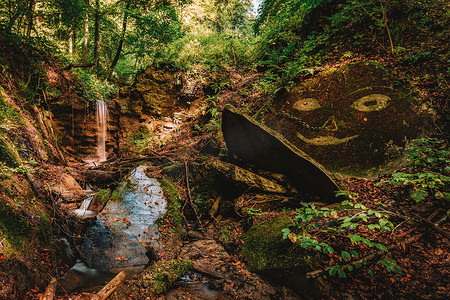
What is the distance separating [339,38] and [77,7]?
30.9ft

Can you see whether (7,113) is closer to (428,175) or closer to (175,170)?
(175,170)

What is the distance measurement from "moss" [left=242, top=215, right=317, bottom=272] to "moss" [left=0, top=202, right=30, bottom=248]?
10.9 ft

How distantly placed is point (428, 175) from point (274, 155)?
8.29 feet

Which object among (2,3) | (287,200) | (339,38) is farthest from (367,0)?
(2,3)

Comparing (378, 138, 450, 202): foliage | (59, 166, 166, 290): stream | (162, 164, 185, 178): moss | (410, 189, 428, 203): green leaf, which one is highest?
(378, 138, 450, 202): foliage

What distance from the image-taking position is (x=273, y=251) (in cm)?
306

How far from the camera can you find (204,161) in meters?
5.79

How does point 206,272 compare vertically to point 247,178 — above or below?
below

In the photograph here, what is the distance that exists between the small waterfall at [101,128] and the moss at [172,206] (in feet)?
18.6

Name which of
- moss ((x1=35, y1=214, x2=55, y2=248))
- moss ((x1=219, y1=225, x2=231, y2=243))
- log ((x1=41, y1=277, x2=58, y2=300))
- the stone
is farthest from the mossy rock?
the stone

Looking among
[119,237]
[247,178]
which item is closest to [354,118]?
[247,178]

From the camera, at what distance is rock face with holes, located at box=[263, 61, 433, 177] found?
471 cm

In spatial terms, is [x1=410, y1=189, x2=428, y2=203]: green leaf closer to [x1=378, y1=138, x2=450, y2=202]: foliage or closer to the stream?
[x1=378, y1=138, x2=450, y2=202]: foliage

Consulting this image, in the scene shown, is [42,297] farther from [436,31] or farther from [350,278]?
[436,31]
